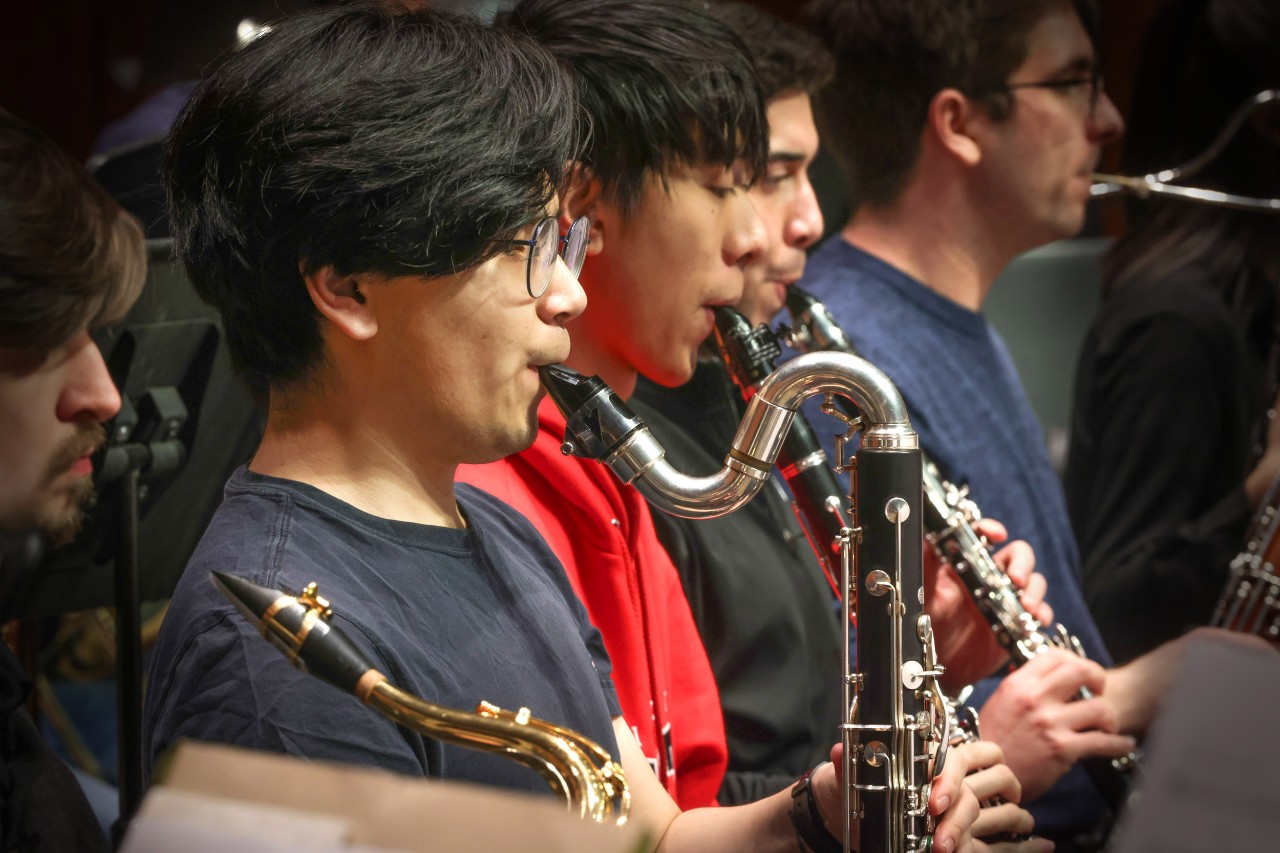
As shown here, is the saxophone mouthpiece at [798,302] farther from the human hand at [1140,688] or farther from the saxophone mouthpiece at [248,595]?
the saxophone mouthpiece at [248,595]

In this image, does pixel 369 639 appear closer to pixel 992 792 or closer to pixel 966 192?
pixel 992 792

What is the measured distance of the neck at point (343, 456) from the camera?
1.08 metres

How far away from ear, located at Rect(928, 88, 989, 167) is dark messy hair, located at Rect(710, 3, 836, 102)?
21 cm

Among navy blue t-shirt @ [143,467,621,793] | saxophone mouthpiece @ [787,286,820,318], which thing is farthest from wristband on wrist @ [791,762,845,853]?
saxophone mouthpiece @ [787,286,820,318]

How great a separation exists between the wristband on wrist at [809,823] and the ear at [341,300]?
55 cm

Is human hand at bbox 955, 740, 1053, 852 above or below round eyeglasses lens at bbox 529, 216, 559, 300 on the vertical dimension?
below

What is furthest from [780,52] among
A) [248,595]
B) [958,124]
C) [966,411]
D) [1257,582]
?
[248,595]

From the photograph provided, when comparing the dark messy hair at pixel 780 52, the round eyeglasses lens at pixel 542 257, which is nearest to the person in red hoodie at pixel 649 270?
the round eyeglasses lens at pixel 542 257

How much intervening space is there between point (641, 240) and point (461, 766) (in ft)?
2.10

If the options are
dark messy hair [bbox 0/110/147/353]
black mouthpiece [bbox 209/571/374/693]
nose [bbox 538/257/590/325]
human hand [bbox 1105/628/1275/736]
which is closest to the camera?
black mouthpiece [bbox 209/571/374/693]

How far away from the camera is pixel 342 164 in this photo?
106 centimetres

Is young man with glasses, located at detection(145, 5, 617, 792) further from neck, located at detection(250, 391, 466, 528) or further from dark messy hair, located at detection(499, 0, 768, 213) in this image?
dark messy hair, located at detection(499, 0, 768, 213)

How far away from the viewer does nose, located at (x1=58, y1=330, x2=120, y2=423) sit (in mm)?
1339

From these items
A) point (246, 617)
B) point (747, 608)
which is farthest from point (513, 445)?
point (747, 608)
